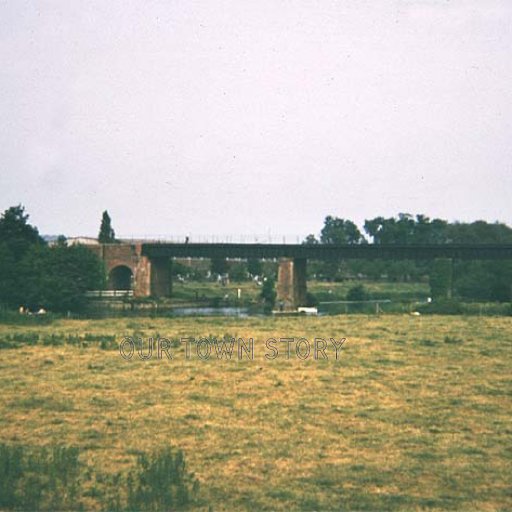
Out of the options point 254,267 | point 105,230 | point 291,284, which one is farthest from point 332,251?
point 254,267

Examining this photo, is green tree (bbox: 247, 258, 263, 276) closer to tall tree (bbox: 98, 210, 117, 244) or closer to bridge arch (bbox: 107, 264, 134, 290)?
tall tree (bbox: 98, 210, 117, 244)

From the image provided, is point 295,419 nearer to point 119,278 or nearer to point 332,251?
point 332,251

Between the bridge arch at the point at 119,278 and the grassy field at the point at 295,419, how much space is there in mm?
74786

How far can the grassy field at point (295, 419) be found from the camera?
537 inches

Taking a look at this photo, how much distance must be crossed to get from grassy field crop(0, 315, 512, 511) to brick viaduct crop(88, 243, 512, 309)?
170 feet

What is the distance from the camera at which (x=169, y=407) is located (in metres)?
21.3

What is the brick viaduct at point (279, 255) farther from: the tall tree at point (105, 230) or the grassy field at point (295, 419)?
the grassy field at point (295, 419)

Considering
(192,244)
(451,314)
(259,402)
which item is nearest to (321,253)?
(192,244)

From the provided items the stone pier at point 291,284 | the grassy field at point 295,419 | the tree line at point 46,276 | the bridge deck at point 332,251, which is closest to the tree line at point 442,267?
the bridge deck at point 332,251

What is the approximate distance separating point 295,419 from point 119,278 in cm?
9649

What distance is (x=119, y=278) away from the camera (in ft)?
372

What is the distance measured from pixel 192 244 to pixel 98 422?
78192mm

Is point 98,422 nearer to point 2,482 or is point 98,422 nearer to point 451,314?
point 2,482

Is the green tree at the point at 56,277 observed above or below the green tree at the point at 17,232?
below
